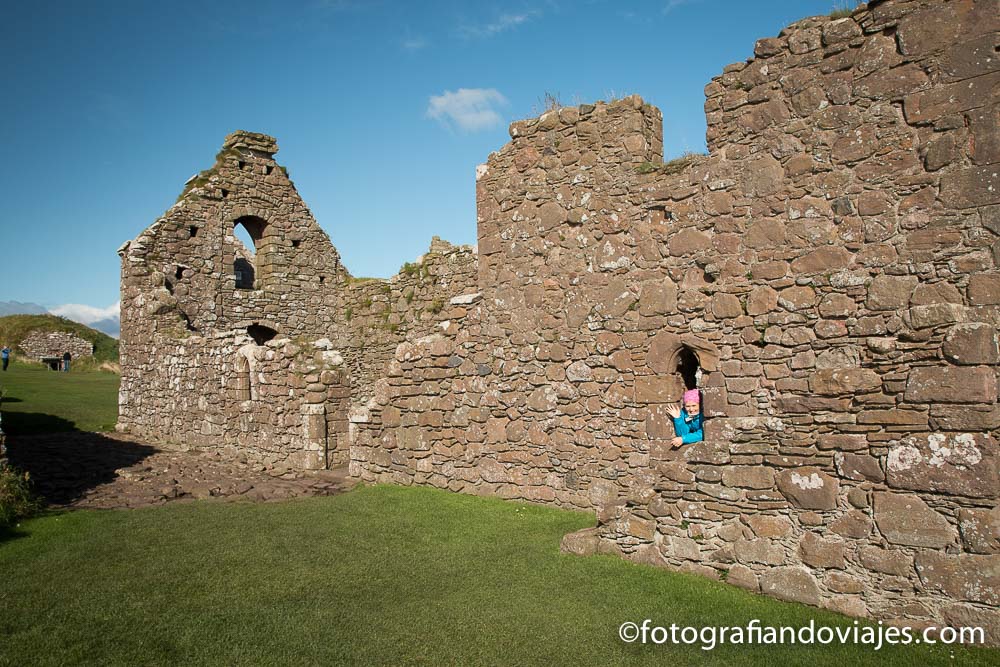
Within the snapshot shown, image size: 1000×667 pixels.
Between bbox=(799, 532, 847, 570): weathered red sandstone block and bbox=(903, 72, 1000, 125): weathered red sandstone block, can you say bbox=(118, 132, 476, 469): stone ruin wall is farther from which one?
bbox=(903, 72, 1000, 125): weathered red sandstone block

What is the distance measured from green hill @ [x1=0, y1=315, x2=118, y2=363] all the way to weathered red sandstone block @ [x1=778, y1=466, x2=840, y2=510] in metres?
37.6

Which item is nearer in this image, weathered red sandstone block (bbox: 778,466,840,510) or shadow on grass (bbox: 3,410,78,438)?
weathered red sandstone block (bbox: 778,466,840,510)

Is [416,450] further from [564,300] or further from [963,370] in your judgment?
[963,370]

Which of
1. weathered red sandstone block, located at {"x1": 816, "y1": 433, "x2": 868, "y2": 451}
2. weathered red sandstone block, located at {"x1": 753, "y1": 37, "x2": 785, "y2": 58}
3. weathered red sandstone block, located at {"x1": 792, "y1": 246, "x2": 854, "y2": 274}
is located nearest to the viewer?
weathered red sandstone block, located at {"x1": 816, "y1": 433, "x2": 868, "y2": 451}

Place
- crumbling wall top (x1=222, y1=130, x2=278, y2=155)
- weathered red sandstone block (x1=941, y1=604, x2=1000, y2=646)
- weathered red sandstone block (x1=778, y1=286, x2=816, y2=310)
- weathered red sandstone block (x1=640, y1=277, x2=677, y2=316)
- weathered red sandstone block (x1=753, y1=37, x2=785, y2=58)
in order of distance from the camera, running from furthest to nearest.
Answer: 1. crumbling wall top (x1=222, y1=130, x2=278, y2=155)
2. weathered red sandstone block (x1=640, y1=277, x2=677, y2=316)
3. weathered red sandstone block (x1=753, y1=37, x2=785, y2=58)
4. weathered red sandstone block (x1=778, y1=286, x2=816, y2=310)
5. weathered red sandstone block (x1=941, y1=604, x2=1000, y2=646)

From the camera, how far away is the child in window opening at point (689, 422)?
7664 millimetres

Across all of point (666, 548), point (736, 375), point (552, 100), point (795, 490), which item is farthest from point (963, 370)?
point (552, 100)

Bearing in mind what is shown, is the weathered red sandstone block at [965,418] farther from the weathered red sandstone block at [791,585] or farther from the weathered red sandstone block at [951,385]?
the weathered red sandstone block at [791,585]

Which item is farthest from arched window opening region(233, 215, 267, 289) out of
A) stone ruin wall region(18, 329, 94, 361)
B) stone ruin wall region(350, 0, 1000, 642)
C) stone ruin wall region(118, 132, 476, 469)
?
stone ruin wall region(18, 329, 94, 361)

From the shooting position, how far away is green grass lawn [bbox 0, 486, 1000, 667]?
15.8ft

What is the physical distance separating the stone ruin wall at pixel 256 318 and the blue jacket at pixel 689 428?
6.73m

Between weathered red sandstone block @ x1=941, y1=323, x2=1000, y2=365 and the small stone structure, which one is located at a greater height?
the small stone structure

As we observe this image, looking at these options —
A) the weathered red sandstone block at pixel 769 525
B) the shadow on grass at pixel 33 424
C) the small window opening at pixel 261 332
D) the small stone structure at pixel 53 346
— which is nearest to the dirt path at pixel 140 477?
the shadow on grass at pixel 33 424

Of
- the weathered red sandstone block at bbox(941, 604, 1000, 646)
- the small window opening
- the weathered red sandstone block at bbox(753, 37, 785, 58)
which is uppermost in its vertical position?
the weathered red sandstone block at bbox(753, 37, 785, 58)
